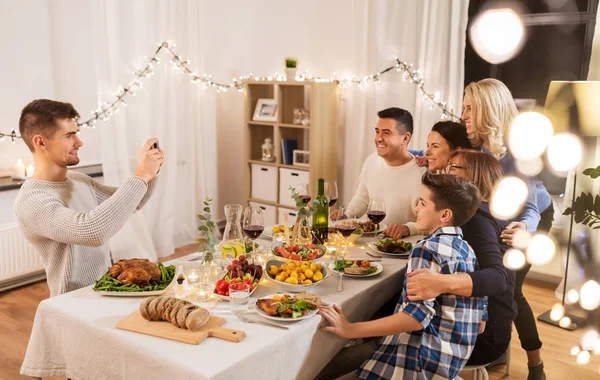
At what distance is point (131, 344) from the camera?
1482mm

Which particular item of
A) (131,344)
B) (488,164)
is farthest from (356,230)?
(131,344)

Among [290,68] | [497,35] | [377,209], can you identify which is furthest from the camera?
[290,68]

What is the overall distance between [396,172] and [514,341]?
1243 millimetres

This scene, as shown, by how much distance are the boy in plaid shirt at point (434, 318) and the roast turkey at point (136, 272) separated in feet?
1.96

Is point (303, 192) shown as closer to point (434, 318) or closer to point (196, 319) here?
point (434, 318)

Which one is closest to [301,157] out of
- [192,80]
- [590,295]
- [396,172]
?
[192,80]

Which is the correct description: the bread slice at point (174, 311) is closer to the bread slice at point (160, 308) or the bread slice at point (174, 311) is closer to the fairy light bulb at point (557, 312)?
the bread slice at point (160, 308)

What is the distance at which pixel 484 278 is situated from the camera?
5.71 ft

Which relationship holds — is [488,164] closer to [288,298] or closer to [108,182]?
[288,298]

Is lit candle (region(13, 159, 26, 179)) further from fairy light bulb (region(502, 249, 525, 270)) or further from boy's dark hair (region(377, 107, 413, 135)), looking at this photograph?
fairy light bulb (region(502, 249, 525, 270))

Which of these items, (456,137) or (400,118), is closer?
(456,137)

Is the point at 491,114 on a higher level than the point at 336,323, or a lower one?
higher

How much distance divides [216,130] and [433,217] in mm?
3748

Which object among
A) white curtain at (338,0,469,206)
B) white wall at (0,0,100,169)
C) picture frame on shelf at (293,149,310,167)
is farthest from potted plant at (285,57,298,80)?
white wall at (0,0,100,169)
